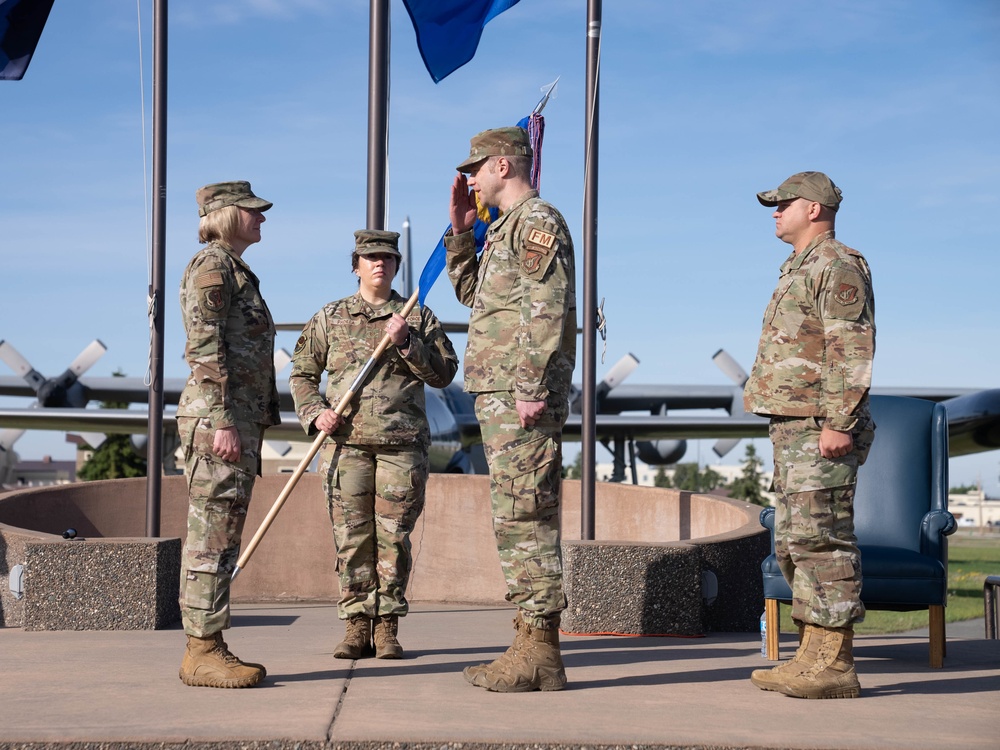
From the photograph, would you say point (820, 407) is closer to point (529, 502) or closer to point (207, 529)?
point (529, 502)

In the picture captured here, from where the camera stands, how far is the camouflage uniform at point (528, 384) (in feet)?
13.2

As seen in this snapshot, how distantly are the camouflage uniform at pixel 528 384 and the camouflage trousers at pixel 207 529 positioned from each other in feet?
3.51

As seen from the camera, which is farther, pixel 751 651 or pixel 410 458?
pixel 751 651

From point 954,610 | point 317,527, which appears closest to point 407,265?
point 954,610

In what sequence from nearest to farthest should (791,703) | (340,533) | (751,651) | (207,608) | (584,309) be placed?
(791,703) → (207,608) → (340,533) → (751,651) → (584,309)

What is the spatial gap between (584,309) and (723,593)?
1.96 meters

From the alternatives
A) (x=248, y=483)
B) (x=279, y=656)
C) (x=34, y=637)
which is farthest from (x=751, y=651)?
(x=34, y=637)

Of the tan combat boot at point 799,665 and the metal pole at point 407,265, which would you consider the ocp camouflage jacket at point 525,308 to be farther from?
the metal pole at point 407,265

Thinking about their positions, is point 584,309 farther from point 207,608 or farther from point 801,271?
point 207,608

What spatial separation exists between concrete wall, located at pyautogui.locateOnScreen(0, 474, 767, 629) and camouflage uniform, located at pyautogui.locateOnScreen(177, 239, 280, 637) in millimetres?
4141

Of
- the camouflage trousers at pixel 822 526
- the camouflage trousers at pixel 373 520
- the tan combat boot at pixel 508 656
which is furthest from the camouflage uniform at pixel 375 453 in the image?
the camouflage trousers at pixel 822 526

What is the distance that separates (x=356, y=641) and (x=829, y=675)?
7.00ft

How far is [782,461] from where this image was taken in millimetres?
4234

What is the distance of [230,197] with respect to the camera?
4418 mm
